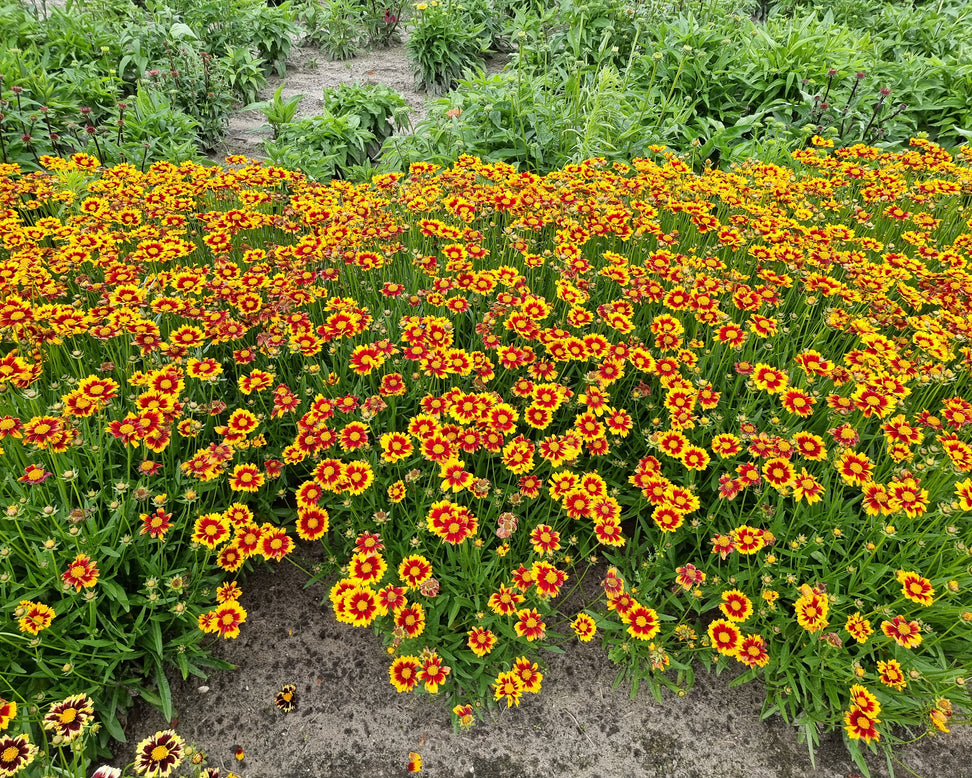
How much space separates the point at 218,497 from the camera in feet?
8.49

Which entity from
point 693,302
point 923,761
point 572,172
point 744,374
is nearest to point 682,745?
point 923,761

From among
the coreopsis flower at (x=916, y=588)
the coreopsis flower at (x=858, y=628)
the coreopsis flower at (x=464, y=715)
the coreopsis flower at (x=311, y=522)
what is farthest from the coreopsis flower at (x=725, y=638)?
the coreopsis flower at (x=311, y=522)

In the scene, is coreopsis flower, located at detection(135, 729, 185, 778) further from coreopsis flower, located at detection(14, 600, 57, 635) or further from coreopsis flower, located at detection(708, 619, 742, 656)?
coreopsis flower, located at detection(708, 619, 742, 656)

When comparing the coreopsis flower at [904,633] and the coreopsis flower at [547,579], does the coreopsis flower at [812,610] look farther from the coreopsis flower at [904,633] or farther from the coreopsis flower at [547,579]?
the coreopsis flower at [547,579]

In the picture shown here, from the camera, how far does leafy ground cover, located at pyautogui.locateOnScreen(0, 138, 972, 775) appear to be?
2.11 m

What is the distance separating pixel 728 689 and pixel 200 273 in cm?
300

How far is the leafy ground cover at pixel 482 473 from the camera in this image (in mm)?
2111

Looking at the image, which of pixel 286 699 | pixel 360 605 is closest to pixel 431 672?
pixel 360 605

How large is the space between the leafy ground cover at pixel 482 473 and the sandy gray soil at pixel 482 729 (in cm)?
11

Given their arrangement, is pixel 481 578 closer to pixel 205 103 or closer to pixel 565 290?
pixel 565 290

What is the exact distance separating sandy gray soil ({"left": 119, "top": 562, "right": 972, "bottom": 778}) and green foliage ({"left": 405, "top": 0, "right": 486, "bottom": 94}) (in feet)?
25.3

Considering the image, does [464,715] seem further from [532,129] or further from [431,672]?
[532,129]

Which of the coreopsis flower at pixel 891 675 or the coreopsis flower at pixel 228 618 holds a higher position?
the coreopsis flower at pixel 891 675

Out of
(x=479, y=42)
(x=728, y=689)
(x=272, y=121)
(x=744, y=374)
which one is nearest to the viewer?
(x=728, y=689)
